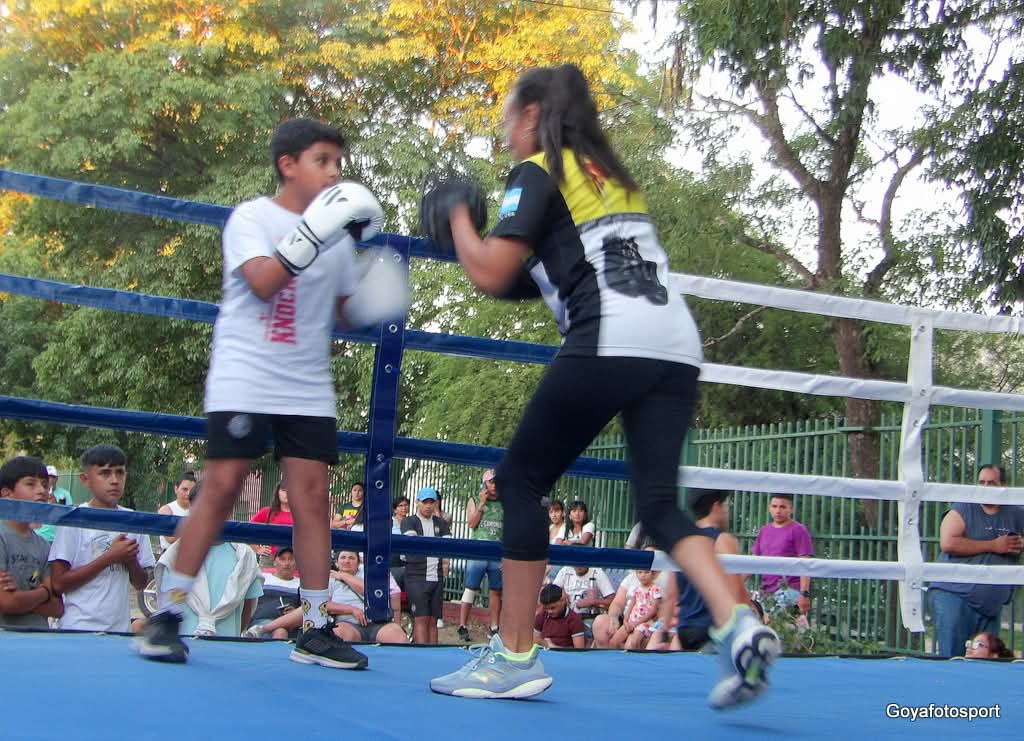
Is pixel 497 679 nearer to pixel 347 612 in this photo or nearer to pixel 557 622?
pixel 347 612

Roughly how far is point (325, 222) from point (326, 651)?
1.05 m

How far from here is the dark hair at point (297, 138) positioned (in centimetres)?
289

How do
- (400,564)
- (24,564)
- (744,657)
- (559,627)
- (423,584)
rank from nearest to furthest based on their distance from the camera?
(744,657) < (24,564) < (559,627) < (423,584) < (400,564)

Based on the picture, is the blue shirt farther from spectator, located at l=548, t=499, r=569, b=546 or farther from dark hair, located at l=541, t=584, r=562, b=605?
spectator, located at l=548, t=499, r=569, b=546

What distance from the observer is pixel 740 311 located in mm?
15875

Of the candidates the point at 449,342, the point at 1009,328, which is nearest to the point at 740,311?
the point at 1009,328

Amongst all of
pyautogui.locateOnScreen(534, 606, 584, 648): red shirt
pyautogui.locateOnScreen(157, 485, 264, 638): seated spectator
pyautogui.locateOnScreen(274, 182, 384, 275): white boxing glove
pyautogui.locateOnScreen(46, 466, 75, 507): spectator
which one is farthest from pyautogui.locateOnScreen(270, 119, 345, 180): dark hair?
pyautogui.locateOnScreen(534, 606, 584, 648): red shirt

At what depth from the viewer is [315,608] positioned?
110 inches

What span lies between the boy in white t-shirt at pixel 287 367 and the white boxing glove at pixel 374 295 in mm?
63

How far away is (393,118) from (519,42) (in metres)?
2.74

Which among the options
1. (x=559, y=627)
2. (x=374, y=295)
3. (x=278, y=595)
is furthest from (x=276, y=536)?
(x=559, y=627)

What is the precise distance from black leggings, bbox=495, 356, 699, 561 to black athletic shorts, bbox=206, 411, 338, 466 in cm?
53

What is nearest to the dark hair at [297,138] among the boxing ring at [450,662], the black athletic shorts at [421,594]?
the boxing ring at [450,662]

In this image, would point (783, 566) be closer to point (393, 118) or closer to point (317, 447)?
point (317, 447)
